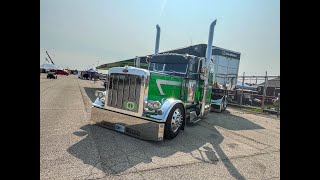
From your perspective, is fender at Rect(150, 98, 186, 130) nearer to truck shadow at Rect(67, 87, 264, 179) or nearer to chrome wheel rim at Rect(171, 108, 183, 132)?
chrome wheel rim at Rect(171, 108, 183, 132)

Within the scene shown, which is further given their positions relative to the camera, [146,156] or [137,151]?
[137,151]

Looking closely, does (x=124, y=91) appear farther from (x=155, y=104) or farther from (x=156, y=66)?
(x=156, y=66)

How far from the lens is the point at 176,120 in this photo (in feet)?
19.0

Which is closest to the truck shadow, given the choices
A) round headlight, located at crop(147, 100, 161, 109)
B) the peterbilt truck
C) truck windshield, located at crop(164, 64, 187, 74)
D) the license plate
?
the license plate

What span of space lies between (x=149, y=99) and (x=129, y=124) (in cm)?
85

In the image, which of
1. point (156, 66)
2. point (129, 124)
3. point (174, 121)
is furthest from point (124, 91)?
point (156, 66)

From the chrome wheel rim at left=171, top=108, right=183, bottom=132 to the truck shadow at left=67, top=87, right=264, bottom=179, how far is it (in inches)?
11.7
